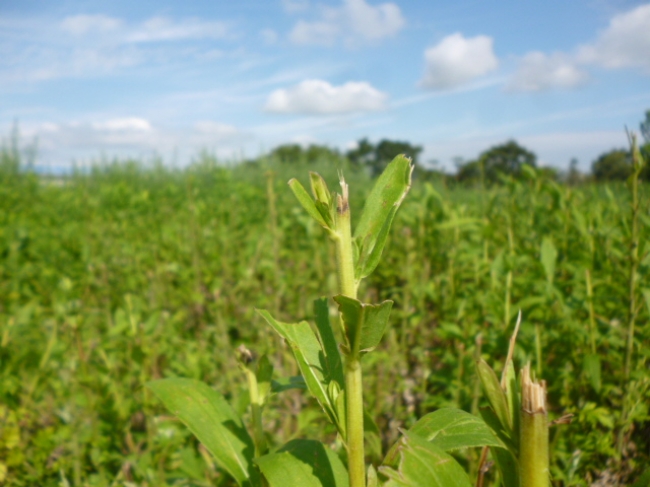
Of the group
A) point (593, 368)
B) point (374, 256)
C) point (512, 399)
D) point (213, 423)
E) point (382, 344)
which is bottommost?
point (382, 344)

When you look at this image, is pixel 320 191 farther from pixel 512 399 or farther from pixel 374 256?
pixel 512 399

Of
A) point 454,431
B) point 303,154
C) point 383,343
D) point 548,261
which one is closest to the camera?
point 454,431

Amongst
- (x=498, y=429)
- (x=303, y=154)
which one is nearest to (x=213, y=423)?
(x=498, y=429)

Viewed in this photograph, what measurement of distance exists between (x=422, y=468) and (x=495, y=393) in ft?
0.32

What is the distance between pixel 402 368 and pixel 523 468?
4.80 ft

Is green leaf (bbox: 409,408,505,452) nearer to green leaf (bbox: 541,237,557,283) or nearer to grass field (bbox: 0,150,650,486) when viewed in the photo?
grass field (bbox: 0,150,650,486)

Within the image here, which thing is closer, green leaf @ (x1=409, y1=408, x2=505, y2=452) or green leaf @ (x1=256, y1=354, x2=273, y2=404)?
green leaf @ (x1=409, y1=408, x2=505, y2=452)

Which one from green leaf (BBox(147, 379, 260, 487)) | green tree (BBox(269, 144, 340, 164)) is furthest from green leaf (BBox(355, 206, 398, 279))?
green tree (BBox(269, 144, 340, 164))

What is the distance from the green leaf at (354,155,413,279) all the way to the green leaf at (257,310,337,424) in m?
0.11

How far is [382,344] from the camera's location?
2270 mm

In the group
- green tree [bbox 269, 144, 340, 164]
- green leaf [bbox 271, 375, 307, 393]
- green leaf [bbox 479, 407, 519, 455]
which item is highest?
green tree [bbox 269, 144, 340, 164]

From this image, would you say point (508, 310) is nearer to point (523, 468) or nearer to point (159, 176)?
point (523, 468)

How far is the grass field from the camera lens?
1244mm

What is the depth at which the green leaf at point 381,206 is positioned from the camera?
0.53 metres
